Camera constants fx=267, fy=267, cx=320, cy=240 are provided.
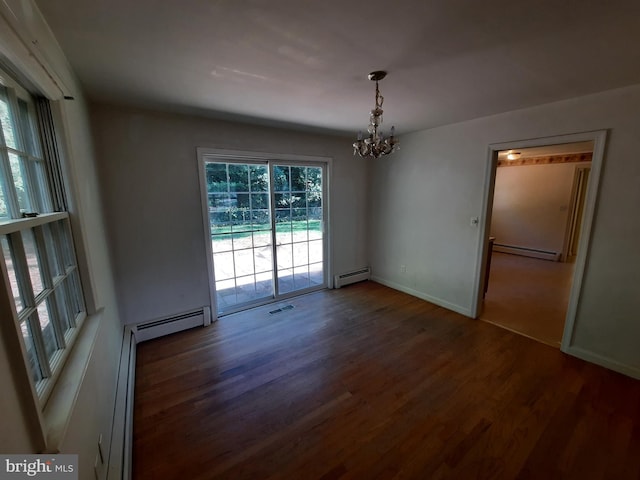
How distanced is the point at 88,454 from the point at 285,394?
1.23 meters

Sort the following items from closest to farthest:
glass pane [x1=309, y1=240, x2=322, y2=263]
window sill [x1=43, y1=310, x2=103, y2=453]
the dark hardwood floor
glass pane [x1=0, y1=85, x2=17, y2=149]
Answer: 1. window sill [x1=43, y1=310, x2=103, y2=453]
2. glass pane [x1=0, y1=85, x2=17, y2=149]
3. the dark hardwood floor
4. glass pane [x1=309, y1=240, x2=322, y2=263]

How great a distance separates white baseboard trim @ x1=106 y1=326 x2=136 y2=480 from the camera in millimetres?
1391

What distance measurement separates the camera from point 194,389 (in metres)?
2.13

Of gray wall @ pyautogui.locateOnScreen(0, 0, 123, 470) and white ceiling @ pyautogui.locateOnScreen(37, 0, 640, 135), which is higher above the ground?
white ceiling @ pyautogui.locateOnScreen(37, 0, 640, 135)

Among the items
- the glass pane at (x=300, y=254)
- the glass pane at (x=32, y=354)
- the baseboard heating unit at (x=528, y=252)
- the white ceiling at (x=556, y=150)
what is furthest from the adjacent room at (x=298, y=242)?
the white ceiling at (x=556, y=150)

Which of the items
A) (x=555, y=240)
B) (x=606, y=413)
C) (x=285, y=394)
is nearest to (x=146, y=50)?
(x=285, y=394)

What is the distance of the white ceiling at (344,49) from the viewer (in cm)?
120

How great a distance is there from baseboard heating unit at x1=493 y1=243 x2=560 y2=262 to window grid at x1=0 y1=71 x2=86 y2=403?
7712 millimetres

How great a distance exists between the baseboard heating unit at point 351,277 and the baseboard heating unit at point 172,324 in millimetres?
1944

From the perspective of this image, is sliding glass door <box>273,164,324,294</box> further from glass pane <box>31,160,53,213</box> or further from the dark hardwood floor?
glass pane <box>31,160,53,213</box>

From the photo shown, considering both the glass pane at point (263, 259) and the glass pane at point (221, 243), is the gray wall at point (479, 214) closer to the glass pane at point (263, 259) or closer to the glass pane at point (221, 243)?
the glass pane at point (263, 259)

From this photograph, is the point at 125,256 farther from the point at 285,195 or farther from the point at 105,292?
the point at 285,195

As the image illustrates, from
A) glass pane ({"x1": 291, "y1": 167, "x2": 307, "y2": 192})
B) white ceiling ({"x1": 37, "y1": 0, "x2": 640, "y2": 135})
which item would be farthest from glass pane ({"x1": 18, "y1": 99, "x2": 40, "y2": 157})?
glass pane ({"x1": 291, "y1": 167, "x2": 307, "y2": 192})

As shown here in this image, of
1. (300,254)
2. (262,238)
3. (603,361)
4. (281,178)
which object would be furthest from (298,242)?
(603,361)
